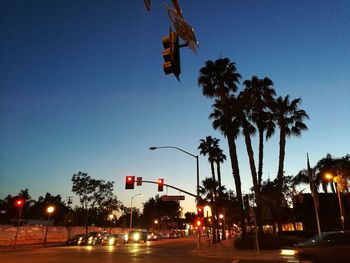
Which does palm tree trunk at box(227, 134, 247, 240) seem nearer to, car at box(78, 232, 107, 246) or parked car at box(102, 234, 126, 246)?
car at box(78, 232, 107, 246)

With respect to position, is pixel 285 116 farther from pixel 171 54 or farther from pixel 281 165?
pixel 171 54

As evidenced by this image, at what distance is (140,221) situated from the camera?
116 meters

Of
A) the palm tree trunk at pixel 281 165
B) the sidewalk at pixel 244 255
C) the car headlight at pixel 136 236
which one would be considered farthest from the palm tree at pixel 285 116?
the car headlight at pixel 136 236

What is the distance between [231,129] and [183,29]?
27.8 meters

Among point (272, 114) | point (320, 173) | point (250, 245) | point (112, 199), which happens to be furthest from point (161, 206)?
point (250, 245)

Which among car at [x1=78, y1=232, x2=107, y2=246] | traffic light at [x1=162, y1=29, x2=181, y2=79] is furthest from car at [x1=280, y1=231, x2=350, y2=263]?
car at [x1=78, y1=232, x2=107, y2=246]

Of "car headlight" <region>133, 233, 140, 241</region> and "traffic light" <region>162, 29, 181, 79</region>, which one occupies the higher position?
"traffic light" <region>162, 29, 181, 79</region>

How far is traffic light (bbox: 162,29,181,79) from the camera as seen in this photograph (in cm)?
726

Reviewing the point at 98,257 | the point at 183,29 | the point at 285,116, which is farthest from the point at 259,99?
the point at 183,29

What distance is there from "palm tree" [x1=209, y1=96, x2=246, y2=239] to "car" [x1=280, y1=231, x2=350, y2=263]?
17088 millimetres

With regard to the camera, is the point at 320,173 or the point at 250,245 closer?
the point at 250,245

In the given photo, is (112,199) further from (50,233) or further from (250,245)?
(250,245)

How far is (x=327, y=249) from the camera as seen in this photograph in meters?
12.7

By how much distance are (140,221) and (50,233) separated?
6749 centimetres
